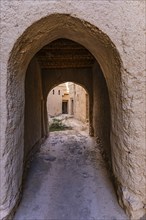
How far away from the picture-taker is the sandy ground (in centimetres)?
238

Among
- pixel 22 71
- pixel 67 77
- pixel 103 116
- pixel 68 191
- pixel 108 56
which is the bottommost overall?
pixel 68 191

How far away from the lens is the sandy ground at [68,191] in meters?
2.38

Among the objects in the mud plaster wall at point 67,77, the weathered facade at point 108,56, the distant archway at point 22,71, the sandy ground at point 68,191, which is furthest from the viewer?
the mud plaster wall at point 67,77

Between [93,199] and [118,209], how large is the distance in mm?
413

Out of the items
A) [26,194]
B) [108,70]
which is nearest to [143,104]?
[108,70]

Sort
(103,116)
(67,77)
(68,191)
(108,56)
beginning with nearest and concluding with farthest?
(108,56) < (68,191) < (103,116) < (67,77)

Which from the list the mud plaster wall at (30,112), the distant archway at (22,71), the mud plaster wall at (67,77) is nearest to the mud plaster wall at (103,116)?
the distant archway at (22,71)

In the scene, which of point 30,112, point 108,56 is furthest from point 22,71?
point 30,112

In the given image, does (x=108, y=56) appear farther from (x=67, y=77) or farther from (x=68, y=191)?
(x=67, y=77)

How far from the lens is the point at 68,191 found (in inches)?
114

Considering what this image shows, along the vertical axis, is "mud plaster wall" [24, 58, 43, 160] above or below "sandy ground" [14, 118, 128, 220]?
above

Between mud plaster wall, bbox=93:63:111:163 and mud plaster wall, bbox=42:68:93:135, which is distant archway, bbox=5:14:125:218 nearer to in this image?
mud plaster wall, bbox=93:63:111:163

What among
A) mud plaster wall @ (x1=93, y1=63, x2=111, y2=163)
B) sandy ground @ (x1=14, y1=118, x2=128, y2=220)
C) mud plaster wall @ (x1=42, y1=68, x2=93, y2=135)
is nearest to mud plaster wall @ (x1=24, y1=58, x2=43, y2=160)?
sandy ground @ (x1=14, y1=118, x2=128, y2=220)

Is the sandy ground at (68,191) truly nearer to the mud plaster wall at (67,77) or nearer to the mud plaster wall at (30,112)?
the mud plaster wall at (30,112)
